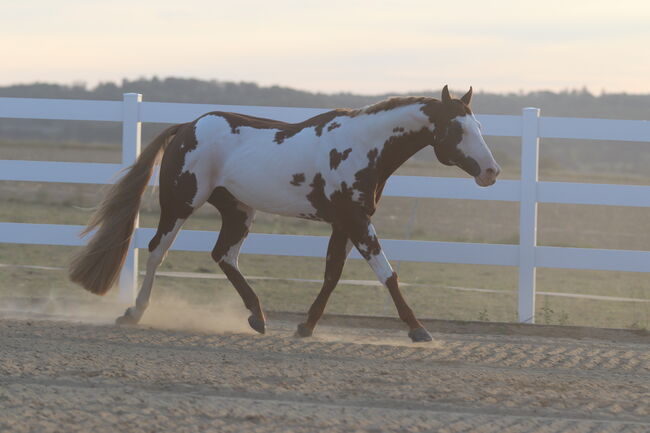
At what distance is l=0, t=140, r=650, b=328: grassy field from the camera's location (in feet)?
32.0

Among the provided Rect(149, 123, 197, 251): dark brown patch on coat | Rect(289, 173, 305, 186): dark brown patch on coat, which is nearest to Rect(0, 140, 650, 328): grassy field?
Rect(149, 123, 197, 251): dark brown patch on coat

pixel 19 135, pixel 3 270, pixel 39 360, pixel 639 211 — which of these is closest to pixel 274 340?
pixel 39 360

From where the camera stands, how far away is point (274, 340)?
639 cm

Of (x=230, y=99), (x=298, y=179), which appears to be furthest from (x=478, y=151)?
(x=230, y=99)

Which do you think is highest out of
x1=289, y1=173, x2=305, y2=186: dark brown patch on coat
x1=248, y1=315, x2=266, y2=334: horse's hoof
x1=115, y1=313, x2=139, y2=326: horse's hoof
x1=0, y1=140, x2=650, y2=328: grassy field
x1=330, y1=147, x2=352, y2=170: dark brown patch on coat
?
x1=330, y1=147, x2=352, y2=170: dark brown patch on coat

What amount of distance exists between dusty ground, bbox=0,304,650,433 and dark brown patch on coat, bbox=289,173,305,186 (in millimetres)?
978

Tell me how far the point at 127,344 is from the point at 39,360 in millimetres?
766

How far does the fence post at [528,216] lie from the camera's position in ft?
26.0

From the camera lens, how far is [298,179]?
6539 mm

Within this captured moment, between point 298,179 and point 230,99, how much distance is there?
190ft

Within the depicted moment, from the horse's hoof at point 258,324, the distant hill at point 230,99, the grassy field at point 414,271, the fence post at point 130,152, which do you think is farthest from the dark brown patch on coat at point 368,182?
the distant hill at point 230,99

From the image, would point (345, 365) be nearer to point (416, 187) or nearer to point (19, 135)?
point (416, 187)

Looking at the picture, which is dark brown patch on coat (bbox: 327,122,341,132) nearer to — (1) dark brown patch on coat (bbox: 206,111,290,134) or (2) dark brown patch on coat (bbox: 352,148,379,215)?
(2) dark brown patch on coat (bbox: 352,148,379,215)

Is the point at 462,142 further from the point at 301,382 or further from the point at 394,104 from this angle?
the point at 301,382
